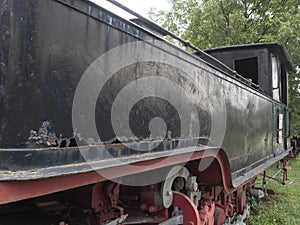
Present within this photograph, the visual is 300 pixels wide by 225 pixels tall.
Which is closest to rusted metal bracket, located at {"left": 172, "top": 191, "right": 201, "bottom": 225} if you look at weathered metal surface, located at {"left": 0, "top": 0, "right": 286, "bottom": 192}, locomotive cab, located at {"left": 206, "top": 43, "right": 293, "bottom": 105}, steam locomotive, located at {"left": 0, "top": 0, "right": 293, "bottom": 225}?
steam locomotive, located at {"left": 0, "top": 0, "right": 293, "bottom": 225}

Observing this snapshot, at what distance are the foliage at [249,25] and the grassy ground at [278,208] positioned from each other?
17.1 feet

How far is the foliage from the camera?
1128cm

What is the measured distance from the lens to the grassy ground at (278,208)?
4.73m

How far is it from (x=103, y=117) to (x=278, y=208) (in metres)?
5.07

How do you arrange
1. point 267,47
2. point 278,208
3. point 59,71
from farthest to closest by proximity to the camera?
point 278,208
point 267,47
point 59,71

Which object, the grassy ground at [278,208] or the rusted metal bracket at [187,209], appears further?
the grassy ground at [278,208]

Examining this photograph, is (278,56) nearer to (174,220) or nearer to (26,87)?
(174,220)

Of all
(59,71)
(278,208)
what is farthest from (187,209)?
(278,208)

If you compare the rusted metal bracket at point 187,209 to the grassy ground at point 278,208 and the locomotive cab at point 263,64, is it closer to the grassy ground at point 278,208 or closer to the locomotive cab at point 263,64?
the grassy ground at point 278,208

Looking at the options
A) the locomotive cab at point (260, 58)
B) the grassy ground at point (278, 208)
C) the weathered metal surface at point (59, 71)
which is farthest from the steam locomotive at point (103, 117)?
the locomotive cab at point (260, 58)

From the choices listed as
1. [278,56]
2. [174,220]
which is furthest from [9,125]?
[278,56]

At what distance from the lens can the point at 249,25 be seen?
40.4 ft

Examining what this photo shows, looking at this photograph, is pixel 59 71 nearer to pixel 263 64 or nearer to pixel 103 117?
pixel 103 117

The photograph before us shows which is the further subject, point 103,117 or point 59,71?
point 103,117
